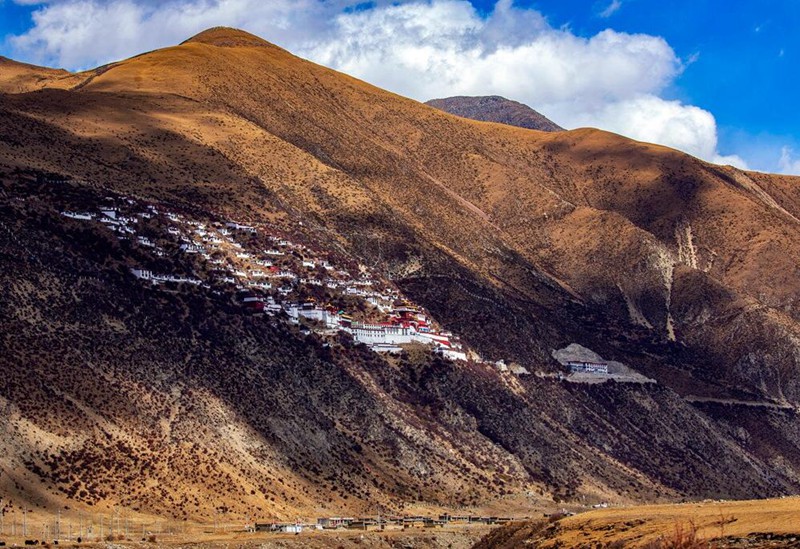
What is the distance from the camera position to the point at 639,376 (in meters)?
175

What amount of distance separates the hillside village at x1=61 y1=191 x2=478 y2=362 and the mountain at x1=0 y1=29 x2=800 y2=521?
0.57 meters

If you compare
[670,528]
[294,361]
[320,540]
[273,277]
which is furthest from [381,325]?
[670,528]

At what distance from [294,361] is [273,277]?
16604mm

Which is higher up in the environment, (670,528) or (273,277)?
(273,277)

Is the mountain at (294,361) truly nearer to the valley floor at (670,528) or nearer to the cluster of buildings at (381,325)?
the cluster of buildings at (381,325)

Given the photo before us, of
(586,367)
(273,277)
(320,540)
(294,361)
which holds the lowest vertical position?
(320,540)

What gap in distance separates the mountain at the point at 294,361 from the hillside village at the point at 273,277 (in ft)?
1.86

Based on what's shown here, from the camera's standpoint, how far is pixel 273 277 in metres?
147

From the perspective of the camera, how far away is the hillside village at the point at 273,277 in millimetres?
135500

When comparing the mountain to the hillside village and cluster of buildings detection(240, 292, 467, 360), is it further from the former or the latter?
cluster of buildings detection(240, 292, 467, 360)

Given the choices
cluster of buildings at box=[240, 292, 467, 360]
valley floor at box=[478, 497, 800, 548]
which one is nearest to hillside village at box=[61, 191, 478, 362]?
cluster of buildings at box=[240, 292, 467, 360]

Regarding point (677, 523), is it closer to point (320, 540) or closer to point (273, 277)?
point (320, 540)

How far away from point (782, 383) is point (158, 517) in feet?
366

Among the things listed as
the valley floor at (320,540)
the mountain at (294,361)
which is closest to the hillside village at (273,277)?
the mountain at (294,361)
